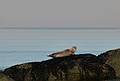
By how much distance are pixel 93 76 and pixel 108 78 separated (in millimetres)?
314

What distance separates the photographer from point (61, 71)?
9.05 metres

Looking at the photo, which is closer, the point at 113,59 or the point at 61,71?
the point at 61,71

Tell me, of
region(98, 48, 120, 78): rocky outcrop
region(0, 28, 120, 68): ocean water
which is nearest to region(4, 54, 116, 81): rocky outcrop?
region(98, 48, 120, 78): rocky outcrop

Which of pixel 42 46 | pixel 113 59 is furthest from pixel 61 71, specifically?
pixel 42 46

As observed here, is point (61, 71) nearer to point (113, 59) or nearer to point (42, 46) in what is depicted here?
point (113, 59)

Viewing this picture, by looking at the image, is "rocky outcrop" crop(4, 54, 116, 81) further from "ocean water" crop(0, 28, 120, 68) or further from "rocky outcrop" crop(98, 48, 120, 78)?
"ocean water" crop(0, 28, 120, 68)

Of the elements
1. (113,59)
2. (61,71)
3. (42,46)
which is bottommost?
(42,46)

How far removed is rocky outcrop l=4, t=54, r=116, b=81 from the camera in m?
8.97

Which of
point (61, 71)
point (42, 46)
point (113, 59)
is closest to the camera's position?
point (61, 71)

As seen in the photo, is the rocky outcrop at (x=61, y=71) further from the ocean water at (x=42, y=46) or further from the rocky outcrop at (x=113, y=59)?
the ocean water at (x=42, y=46)

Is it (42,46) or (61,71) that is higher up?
(61,71)

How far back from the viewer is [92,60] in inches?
383

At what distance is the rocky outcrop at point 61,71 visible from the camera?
8969mm

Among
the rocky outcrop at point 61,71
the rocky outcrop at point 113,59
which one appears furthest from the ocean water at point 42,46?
the rocky outcrop at point 61,71
